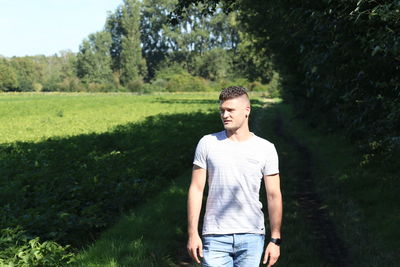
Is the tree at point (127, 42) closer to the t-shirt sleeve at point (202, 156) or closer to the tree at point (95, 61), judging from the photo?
the tree at point (95, 61)

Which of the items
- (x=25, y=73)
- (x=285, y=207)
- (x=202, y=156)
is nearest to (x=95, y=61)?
(x=25, y=73)

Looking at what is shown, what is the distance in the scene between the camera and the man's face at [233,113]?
3023mm

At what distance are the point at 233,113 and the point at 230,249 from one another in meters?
0.91

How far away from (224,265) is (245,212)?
39cm

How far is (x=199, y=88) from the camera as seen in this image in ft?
358

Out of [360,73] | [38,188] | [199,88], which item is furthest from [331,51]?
[199,88]

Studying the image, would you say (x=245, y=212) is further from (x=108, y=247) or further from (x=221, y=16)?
(x=221, y=16)

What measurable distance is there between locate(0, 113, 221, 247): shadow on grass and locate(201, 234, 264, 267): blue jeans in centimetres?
395

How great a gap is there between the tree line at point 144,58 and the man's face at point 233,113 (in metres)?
105

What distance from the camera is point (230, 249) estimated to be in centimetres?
310

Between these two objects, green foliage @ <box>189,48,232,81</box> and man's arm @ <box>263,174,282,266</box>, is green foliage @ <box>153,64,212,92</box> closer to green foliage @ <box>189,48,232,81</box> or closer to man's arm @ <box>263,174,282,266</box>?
green foliage @ <box>189,48,232,81</box>

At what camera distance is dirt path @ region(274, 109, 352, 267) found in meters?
6.11

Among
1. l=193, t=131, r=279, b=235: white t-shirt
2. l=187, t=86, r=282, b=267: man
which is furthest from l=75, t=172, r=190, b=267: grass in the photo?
l=193, t=131, r=279, b=235: white t-shirt

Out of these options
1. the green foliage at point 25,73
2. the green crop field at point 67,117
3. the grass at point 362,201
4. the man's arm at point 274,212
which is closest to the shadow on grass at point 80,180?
the grass at point 362,201
